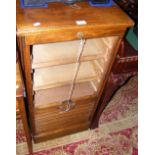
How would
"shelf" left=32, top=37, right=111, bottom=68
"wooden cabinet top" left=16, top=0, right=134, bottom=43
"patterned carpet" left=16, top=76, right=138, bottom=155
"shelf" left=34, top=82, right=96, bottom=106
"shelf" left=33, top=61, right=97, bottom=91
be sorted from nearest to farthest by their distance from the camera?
"wooden cabinet top" left=16, top=0, right=134, bottom=43 < "shelf" left=32, top=37, right=111, bottom=68 < "shelf" left=33, top=61, right=97, bottom=91 < "shelf" left=34, top=82, right=96, bottom=106 < "patterned carpet" left=16, top=76, right=138, bottom=155

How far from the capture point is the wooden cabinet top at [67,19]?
0.89m

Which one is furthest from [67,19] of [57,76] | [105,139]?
[105,139]

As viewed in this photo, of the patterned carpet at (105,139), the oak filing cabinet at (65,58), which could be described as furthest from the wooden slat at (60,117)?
the patterned carpet at (105,139)

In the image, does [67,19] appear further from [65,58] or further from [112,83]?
[112,83]

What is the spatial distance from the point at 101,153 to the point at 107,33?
964mm

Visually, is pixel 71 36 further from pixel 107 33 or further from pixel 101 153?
pixel 101 153

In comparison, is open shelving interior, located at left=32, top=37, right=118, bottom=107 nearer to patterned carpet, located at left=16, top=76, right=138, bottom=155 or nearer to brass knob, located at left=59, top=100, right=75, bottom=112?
brass knob, located at left=59, top=100, right=75, bottom=112

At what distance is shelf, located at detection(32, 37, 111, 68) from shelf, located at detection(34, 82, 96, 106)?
275 mm

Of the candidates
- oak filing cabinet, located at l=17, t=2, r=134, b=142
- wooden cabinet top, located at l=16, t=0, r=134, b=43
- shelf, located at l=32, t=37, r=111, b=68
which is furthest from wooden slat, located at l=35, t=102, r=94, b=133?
wooden cabinet top, located at l=16, t=0, r=134, b=43

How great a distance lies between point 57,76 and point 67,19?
422 mm

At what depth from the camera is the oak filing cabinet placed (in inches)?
36.9

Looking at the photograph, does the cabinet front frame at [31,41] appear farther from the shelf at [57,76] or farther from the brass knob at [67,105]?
the brass knob at [67,105]

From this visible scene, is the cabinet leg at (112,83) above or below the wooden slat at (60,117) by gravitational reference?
above
